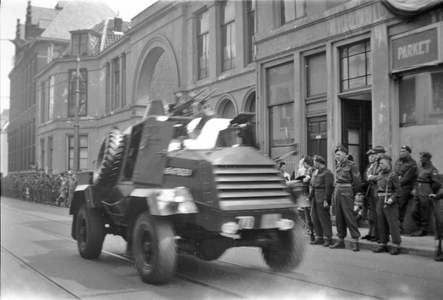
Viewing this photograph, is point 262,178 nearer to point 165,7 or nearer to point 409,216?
point 165,7

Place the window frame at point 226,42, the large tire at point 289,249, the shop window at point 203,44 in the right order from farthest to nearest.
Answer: the large tire at point 289,249
the shop window at point 203,44
the window frame at point 226,42

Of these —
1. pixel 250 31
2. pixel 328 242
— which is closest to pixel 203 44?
pixel 250 31

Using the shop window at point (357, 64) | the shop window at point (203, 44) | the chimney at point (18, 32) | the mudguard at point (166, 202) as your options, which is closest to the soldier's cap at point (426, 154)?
the shop window at point (357, 64)

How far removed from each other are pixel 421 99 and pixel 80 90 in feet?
12.3

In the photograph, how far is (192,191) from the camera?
433cm

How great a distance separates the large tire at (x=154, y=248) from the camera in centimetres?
446

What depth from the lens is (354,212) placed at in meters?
7.92

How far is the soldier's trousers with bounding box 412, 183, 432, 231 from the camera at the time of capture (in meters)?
7.53

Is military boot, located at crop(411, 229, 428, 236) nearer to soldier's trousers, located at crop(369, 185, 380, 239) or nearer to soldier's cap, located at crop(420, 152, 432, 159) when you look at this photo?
soldier's trousers, located at crop(369, 185, 380, 239)

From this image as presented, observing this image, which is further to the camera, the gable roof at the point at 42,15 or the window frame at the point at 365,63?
→ the window frame at the point at 365,63

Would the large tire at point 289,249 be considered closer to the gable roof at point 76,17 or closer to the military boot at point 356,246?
the gable roof at point 76,17

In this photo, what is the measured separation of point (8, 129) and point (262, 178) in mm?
2113

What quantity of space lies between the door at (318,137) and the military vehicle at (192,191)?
0.48 m

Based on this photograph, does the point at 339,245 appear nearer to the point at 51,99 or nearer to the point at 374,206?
the point at 374,206
